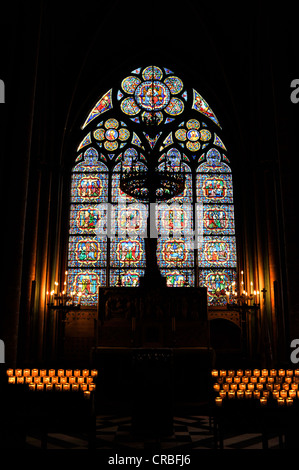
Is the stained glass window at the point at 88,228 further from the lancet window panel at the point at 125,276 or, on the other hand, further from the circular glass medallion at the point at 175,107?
the circular glass medallion at the point at 175,107

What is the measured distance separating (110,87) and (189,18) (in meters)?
4.52

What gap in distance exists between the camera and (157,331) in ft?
46.5

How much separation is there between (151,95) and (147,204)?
213 inches

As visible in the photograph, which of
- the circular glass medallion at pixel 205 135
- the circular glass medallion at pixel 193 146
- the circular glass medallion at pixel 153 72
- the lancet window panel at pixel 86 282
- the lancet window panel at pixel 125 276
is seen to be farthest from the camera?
the circular glass medallion at pixel 153 72

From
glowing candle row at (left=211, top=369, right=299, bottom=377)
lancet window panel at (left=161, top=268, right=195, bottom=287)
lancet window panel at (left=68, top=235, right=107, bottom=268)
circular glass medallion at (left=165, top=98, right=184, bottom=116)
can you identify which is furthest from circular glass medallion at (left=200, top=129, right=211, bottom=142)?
glowing candle row at (left=211, top=369, right=299, bottom=377)

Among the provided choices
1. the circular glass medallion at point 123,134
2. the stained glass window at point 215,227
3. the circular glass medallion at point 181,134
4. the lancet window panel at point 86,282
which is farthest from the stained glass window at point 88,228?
the stained glass window at point 215,227

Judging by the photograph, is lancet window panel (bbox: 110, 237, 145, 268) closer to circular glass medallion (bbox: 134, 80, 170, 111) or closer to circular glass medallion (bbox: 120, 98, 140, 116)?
circular glass medallion (bbox: 120, 98, 140, 116)

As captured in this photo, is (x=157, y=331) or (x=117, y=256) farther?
(x=117, y=256)

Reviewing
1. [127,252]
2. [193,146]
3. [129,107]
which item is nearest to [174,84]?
[129,107]

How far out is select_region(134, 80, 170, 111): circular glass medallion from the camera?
20328 millimetres

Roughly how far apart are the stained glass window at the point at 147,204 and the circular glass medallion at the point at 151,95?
5 cm

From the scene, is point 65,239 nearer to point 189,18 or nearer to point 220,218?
point 220,218

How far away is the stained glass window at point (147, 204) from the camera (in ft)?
58.8
